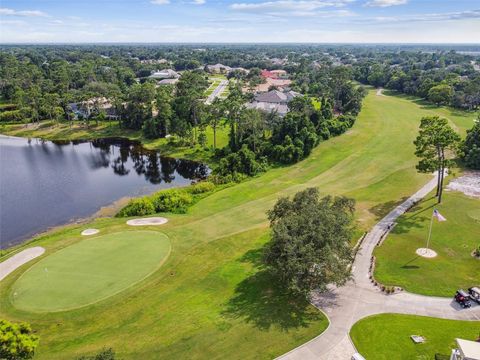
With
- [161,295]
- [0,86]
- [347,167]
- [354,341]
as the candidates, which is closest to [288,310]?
[354,341]

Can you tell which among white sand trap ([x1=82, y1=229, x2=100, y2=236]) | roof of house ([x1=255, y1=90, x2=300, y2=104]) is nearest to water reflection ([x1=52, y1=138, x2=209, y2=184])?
white sand trap ([x1=82, y1=229, x2=100, y2=236])

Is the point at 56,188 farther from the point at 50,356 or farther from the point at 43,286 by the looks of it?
the point at 50,356

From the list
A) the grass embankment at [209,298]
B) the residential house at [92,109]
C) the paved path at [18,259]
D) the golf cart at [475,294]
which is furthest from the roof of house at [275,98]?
the golf cart at [475,294]

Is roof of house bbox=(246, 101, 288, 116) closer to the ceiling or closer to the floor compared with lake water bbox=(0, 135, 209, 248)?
closer to the ceiling

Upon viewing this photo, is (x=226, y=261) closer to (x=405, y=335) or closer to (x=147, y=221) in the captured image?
(x=147, y=221)

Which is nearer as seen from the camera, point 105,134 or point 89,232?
point 89,232

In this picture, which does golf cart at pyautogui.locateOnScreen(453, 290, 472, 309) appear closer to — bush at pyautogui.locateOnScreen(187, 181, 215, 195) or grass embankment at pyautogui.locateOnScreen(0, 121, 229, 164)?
bush at pyautogui.locateOnScreen(187, 181, 215, 195)

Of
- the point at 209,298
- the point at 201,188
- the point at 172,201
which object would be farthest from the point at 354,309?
the point at 201,188
